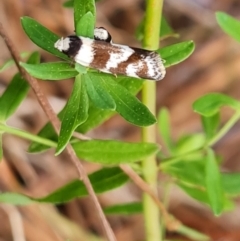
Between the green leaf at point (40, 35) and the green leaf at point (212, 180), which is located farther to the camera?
the green leaf at point (212, 180)

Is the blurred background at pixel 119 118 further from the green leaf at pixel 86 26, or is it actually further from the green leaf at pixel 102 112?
the green leaf at pixel 86 26

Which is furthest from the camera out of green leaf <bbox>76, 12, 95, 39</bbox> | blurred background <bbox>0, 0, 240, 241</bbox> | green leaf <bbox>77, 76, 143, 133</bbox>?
blurred background <bbox>0, 0, 240, 241</bbox>

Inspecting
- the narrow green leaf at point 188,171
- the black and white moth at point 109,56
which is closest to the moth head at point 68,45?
the black and white moth at point 109,56

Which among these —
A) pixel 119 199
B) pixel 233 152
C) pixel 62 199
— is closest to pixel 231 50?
pixel 233 152

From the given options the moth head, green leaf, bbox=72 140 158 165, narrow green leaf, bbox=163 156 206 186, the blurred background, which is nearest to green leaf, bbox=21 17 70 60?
the moth head

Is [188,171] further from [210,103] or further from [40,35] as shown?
[40,35]

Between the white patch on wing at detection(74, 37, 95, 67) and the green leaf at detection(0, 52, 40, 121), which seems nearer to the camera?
the white patch on wing at detection(74, 37, 95, 67)

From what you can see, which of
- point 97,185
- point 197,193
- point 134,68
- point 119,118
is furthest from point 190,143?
point 119,118

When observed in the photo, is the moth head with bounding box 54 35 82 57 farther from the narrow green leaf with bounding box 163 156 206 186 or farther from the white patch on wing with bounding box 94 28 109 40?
the narrow green leaf with bounding box 163 156 206 186
